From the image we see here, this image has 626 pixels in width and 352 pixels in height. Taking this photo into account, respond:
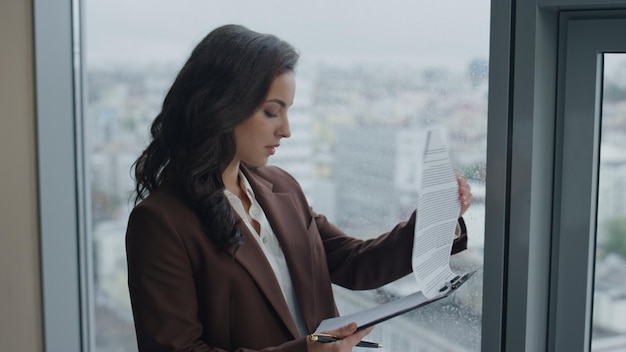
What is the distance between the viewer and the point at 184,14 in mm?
2143

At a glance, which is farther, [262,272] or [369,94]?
[369,94]

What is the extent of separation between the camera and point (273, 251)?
154 cm

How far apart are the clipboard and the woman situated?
34 millimetres

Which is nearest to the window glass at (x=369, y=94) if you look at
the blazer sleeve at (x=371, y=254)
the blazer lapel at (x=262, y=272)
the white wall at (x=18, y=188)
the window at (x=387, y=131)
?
the window at (x=387, y=131)

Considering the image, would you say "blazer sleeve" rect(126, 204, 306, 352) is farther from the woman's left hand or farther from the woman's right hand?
the woman's left hand

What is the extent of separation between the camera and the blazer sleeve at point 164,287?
55.3 inches

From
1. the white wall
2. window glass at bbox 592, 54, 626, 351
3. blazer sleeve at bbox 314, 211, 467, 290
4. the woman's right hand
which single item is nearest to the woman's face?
blazer sleeve at bbox 314, 211, 467, 290

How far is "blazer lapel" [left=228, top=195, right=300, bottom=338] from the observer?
1.45m

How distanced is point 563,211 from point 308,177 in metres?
0.67

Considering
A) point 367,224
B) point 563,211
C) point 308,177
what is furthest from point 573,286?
point 308,177

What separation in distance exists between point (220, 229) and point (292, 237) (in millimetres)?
175

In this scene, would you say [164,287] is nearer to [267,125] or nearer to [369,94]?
[267,125]

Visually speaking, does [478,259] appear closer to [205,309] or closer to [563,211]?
[563,211]


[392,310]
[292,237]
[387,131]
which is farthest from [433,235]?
[387,131]
